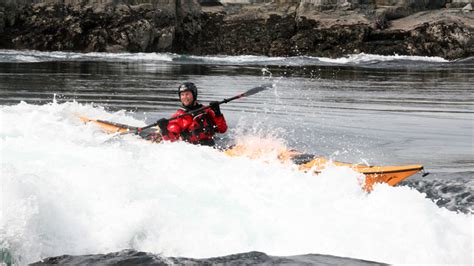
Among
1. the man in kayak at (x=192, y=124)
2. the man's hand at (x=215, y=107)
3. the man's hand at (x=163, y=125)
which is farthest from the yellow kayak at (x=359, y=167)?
the man's hand at (x=163, y=125)

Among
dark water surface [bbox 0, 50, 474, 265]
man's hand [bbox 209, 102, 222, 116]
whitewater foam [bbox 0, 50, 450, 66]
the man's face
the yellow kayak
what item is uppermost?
the man's face

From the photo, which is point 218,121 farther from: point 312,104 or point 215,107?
point 312,104

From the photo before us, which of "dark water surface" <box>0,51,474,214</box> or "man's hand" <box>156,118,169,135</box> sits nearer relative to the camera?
"man's hand" <box>156,118,169,135</box>

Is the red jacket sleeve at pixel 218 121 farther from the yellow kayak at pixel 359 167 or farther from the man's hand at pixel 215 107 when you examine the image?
the yellow kayak at pixel 359 167

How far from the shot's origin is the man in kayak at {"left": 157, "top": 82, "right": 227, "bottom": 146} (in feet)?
31.4

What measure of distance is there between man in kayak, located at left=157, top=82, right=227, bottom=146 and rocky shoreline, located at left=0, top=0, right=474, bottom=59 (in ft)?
87.0

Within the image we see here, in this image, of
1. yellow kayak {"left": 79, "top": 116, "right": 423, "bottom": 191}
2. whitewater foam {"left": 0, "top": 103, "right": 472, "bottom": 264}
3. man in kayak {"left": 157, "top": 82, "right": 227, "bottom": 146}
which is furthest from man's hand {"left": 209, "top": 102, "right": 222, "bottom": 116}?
whitewater foam {"left": 0, "top": 103, "right": 472, "bottom": 264}

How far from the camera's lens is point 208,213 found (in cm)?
633

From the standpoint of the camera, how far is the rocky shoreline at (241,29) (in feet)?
117

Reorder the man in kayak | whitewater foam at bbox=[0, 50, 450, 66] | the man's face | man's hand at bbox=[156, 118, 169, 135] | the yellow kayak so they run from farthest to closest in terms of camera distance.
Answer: whitewater foam at bbox=[0, 50, 450, 66]
the man's face
the man in kayak
man's hand at bbox=[156, 118, 169, 135]
the yellow kayak

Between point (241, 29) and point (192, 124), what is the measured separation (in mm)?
30247

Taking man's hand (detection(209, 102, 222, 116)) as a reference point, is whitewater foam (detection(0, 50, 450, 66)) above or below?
below

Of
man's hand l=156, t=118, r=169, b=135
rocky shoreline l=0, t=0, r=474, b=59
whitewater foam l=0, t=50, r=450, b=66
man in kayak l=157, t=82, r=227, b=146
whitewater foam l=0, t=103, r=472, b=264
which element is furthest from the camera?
rocky shoreline l=0, t=0, r=474, b=59

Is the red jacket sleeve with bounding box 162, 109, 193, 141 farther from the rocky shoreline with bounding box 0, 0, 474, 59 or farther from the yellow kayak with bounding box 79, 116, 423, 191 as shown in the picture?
the rocky shoreline with bounding box 0, 0, 474, 59
